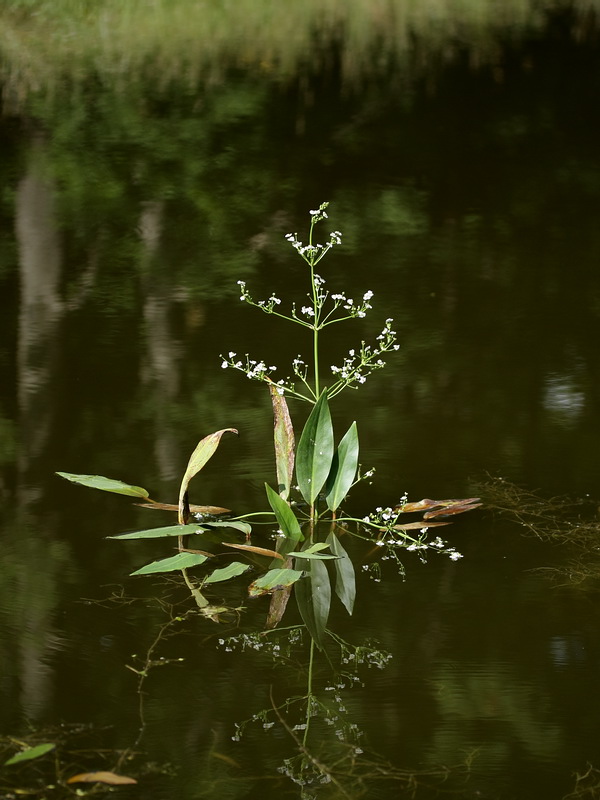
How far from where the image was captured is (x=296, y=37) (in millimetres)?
11180

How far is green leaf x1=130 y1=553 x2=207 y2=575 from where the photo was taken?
2.82m

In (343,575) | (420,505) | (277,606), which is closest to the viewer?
(277,606)

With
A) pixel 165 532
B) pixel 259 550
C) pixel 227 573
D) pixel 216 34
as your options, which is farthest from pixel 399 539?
pixel 216 34

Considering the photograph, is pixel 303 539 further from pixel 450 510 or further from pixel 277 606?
pixel 450 510

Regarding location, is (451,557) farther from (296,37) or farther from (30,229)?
(296,37)

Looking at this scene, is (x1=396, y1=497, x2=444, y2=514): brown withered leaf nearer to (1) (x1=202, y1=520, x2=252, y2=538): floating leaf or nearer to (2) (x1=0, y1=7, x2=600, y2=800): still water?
(2) (x1=0, y1=7, x2=600, y2=800): still water

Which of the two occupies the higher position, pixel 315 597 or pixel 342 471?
pixel 342 471

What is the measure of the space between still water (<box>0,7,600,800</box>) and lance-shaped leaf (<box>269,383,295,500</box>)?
13cm

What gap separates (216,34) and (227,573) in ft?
30.7

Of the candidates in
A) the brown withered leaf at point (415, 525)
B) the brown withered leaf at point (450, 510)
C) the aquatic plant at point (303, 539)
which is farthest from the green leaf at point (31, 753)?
the brown withered leaf at point (450, 510)

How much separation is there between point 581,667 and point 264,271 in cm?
308

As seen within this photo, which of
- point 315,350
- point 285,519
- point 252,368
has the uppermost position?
point 315,350

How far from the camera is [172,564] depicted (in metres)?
2.84

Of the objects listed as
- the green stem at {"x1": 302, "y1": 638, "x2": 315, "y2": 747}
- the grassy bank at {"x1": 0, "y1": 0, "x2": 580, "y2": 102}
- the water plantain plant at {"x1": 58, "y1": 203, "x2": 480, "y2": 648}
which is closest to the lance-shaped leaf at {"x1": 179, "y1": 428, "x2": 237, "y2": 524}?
the water plantain plant at {"x1": 58, "y1": 203, "x2": 480, "y2": 648}
